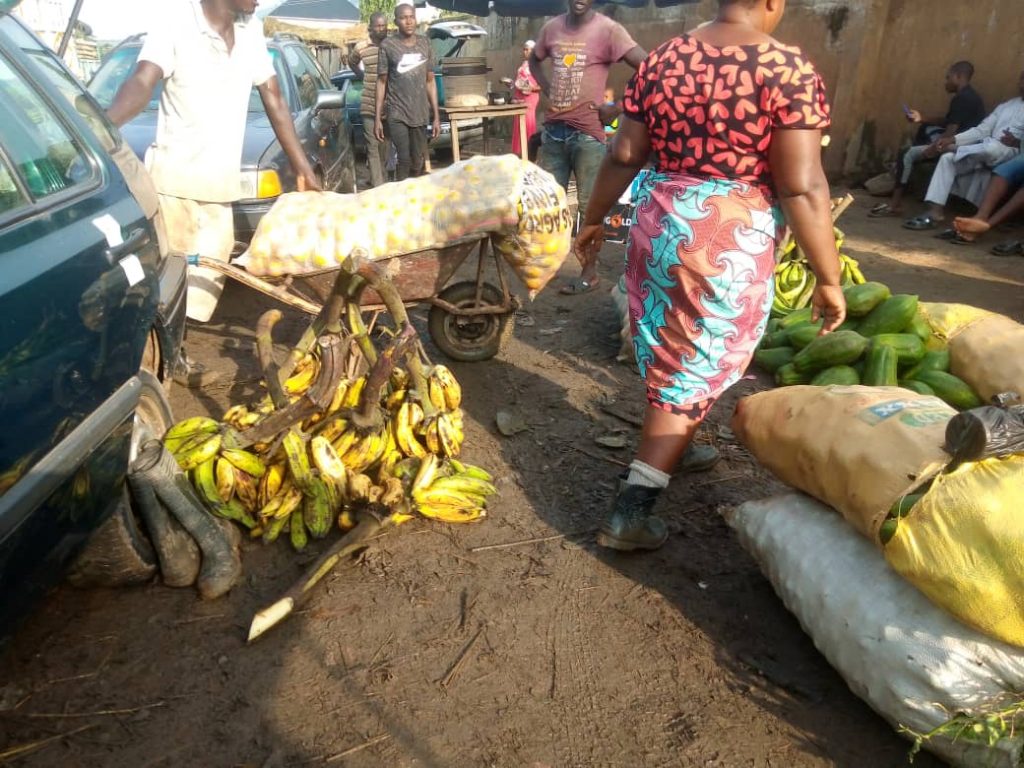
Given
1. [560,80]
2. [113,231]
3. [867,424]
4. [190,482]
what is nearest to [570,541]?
[867,424]

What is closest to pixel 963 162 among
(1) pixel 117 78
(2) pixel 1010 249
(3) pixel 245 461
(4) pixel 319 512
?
(2) pixel 1010 249

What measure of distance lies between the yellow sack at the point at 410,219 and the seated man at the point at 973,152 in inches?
231

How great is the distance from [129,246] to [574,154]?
4030mm

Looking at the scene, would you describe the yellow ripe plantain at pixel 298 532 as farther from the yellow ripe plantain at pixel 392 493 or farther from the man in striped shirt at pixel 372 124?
the man in striped shirt at pixel 372 124

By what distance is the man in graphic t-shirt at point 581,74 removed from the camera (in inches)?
219

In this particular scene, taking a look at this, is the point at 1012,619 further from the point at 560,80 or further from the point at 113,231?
the point at 560,80

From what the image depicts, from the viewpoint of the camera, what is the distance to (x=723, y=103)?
2.20 m

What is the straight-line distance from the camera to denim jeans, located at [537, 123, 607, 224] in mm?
5691

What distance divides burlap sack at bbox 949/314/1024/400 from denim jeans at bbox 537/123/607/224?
2977 mm

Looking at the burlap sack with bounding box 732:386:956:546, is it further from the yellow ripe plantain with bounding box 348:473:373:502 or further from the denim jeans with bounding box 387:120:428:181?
the denim jeans with bounding box 387:120:428:181

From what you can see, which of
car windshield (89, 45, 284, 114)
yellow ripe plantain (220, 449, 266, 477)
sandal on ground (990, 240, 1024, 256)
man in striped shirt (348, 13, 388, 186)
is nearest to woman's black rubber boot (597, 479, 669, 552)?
yellow ripe plantain (220, 449, 266, 477)

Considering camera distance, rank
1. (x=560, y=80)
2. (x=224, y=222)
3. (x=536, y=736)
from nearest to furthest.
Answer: (x=536, y=736) → (x=224, y=222) → (x=560, y=80)

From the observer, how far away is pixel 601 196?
274 cm

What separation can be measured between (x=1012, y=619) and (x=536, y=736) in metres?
1.29
